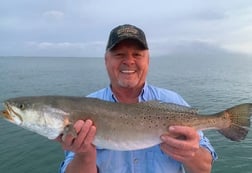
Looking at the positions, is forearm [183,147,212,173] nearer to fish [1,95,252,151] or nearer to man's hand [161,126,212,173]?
man's hand [161,126,212,173]

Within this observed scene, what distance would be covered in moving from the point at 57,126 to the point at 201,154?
6.54ft

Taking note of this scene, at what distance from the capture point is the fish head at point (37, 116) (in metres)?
4.17

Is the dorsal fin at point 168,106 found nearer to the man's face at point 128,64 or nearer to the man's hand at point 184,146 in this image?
the man's hand at point 184,146

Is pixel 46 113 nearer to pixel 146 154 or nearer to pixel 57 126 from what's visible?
pixel 57 126

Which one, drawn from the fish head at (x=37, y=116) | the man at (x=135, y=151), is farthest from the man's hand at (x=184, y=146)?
the fish head at (x=37, y=116)

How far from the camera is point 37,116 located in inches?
167

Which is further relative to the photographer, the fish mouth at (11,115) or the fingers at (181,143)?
the fish mouth at (11,115)

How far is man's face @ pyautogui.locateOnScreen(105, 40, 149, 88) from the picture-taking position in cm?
481

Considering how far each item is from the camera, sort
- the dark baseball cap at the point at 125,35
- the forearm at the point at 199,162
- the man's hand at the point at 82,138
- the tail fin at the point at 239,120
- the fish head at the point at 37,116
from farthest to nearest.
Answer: the dark baseball cap at the point at 125,35 < the tail fin at the point at 239,120 < the forearm at the point at 199,162 < the fish head at the point at 37,116 < the man's hand at the point at 82,138

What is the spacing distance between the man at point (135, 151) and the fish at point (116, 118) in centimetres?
16

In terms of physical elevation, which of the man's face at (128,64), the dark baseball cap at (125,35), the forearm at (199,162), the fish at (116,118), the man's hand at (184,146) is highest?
the dark baseball cap at (125,35)

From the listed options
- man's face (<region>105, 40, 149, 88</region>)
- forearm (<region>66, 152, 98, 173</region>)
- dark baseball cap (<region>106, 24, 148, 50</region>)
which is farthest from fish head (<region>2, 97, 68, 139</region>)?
dark baseball cap (<region>106, 24, 148, 50</region>)

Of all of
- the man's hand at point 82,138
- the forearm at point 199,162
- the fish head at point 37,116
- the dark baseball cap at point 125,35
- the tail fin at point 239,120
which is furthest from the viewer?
the dark baseball cap at point 125,35

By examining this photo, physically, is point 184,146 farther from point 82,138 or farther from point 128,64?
point 128,64
